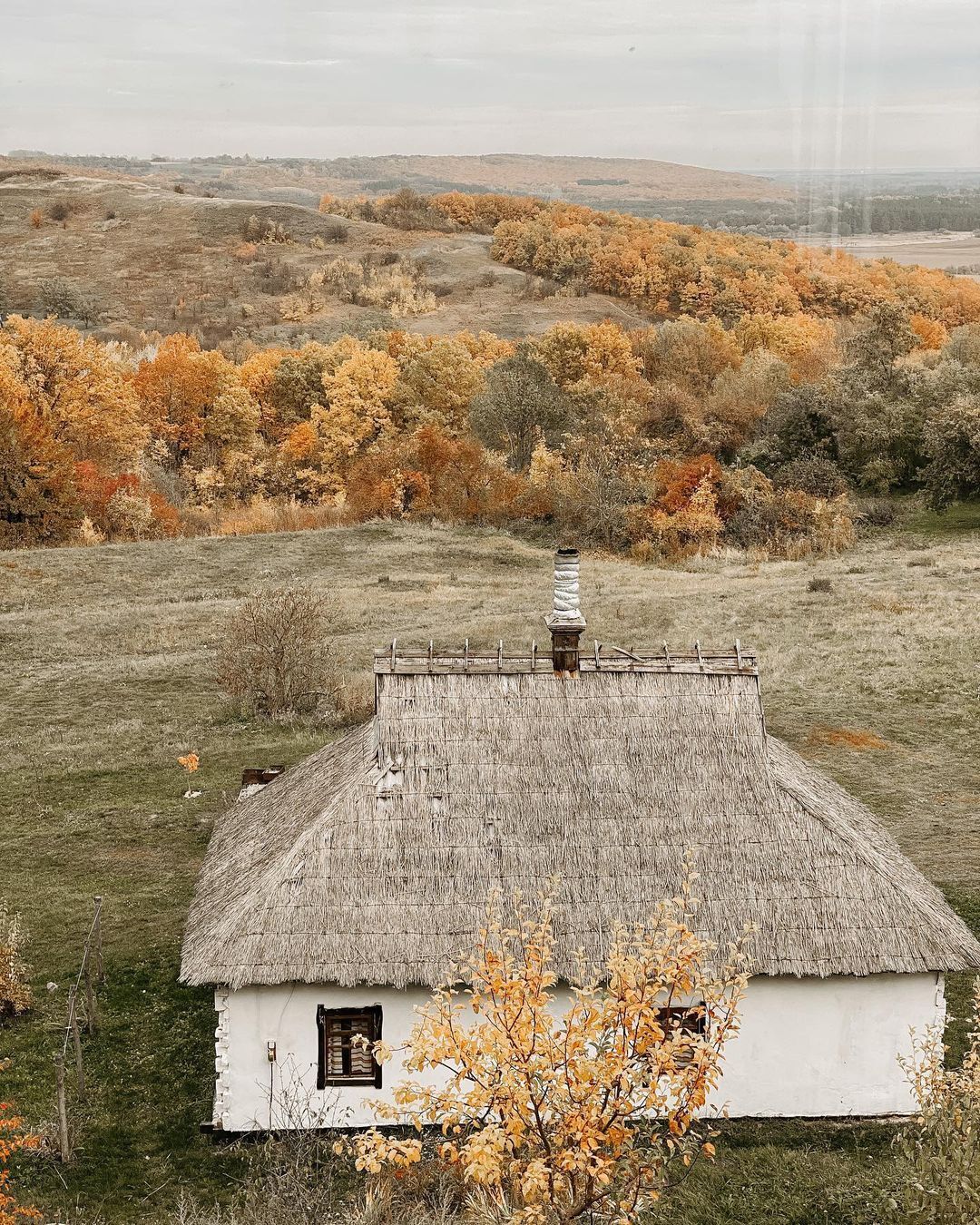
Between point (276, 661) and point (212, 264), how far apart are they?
77.2m

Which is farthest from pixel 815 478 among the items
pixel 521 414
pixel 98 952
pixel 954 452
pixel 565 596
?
pixel 98 952

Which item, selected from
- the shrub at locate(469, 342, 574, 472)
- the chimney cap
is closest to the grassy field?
the chimney cap

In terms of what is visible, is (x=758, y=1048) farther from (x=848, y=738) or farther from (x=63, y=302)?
(x=63, y=302)

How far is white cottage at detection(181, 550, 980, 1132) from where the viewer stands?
38.6 feet

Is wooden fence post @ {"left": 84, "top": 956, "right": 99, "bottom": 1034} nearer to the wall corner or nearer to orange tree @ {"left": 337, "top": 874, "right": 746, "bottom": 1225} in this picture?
the wall corner

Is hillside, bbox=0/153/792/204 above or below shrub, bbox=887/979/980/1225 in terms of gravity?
above

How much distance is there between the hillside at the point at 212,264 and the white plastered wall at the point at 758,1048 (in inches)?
2789

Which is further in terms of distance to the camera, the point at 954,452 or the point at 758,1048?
the point at 954,452

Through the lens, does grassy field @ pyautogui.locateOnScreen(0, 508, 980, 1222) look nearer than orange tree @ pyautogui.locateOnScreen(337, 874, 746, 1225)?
No

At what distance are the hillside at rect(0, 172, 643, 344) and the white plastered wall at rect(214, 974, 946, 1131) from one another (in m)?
70.9

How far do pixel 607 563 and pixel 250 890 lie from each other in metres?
30.8

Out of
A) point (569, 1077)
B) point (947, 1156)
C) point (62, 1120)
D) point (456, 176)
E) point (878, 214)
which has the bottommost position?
point (62, 1120)

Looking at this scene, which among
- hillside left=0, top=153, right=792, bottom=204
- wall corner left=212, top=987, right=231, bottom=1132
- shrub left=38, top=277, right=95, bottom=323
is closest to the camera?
wall corner left=212, top=987, right=231, bottom=1132

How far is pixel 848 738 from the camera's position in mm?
23984
